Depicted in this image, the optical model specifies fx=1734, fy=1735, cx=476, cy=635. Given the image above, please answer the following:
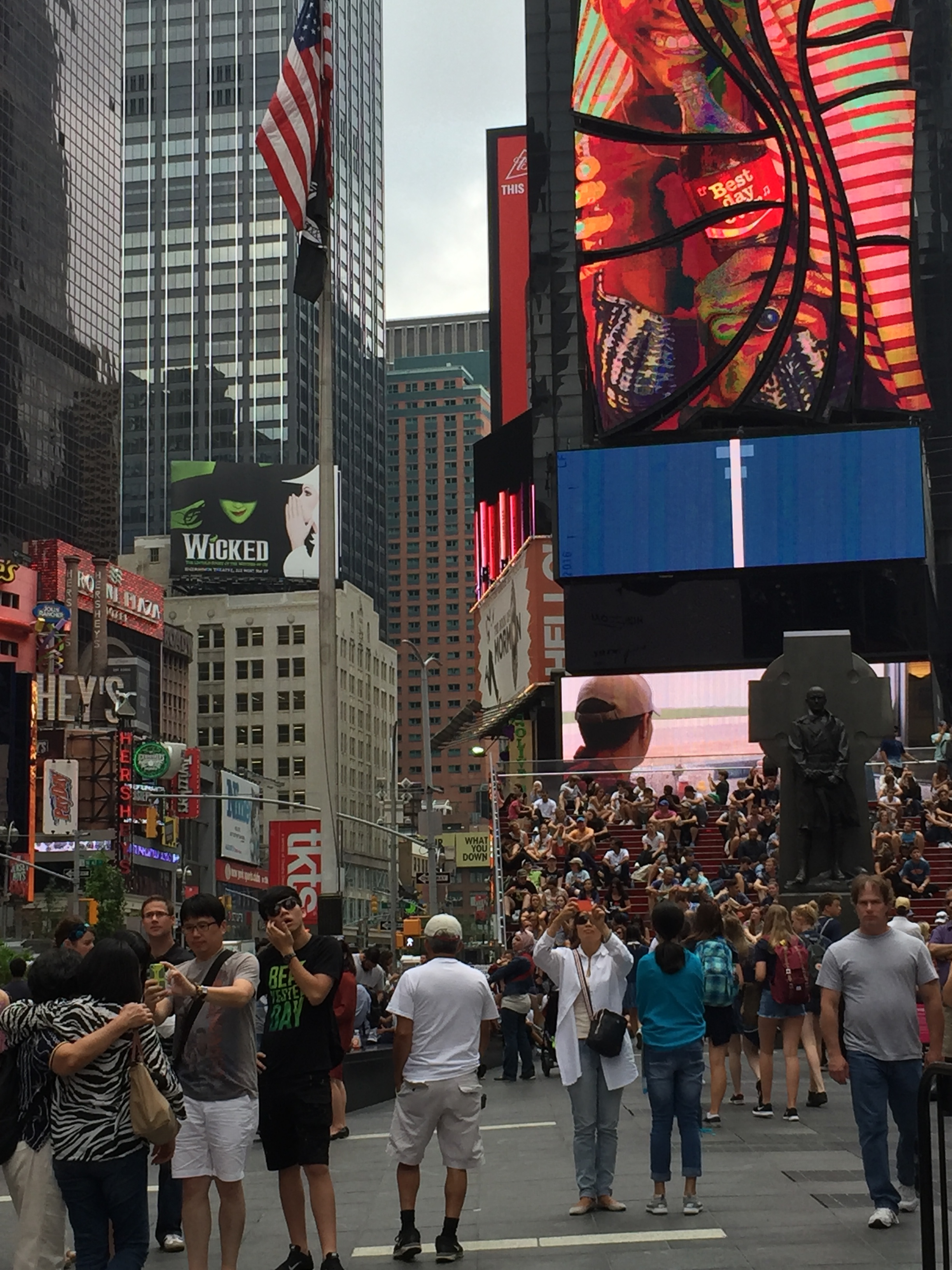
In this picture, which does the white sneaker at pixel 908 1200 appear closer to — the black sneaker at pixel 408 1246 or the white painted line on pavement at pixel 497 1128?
the black sneaker at pixel 408 1246

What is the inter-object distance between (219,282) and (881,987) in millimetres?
172501

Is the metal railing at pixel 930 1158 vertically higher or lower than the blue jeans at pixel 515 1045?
higher

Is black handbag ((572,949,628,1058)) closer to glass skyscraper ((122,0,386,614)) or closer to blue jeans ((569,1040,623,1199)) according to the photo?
blue jeans ((569,1040,623,1199))

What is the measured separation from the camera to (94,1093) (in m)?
7.39

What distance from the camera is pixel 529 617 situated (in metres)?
64.8

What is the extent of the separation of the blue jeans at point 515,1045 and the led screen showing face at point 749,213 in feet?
115

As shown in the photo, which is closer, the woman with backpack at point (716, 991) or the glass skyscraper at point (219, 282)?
the woman with backpack at point (716, 991)

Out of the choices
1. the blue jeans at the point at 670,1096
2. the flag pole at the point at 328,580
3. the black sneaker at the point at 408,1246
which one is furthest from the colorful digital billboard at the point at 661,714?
the black sneaker at the point at 408,1246

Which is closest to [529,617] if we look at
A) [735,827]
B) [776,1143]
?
[735,827]

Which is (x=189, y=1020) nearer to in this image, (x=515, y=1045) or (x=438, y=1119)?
(x=438, y=1119)

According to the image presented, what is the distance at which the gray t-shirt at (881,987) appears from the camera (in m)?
9.91

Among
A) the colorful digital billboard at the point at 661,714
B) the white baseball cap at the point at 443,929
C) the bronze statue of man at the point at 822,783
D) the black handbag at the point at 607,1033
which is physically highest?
the colorful digital billboard at the point at 661,714

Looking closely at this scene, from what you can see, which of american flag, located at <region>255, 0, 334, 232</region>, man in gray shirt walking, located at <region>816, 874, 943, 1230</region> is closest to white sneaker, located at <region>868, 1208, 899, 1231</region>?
man in gray shirt walking, located at <region>816, 874, 943, 1230</region>

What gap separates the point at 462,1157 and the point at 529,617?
55.0m
